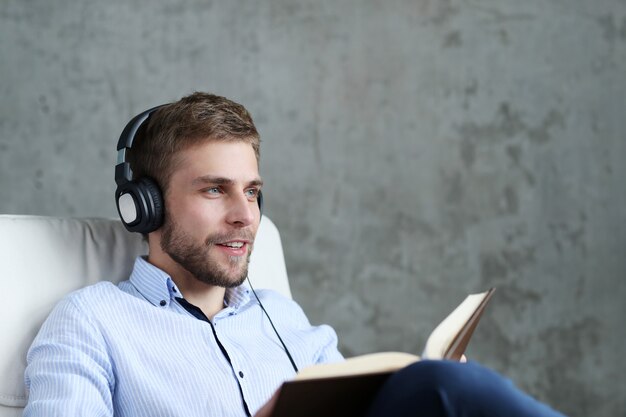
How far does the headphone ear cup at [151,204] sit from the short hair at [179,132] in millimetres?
26

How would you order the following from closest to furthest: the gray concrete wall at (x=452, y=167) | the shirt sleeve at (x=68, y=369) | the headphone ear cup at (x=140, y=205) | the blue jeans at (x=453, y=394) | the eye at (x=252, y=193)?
the blue jeans at (x=453, y=394), the shirt sleeve at (x=68, y=369), the headphone ear cup at (x=140, y=205), the eye at (x=252, y=193), the gray concrete wall at (x=452, y=167)

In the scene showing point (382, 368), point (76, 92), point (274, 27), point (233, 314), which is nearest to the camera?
point (382, 368)

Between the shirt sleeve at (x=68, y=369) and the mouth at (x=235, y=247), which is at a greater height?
the mouth at (x=235, y=247)

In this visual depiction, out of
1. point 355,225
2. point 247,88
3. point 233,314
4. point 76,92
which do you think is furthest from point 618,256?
point 76,92

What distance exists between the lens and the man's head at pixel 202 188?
1.43 metres

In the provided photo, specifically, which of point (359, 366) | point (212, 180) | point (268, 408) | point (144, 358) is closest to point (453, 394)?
point (359, 366)

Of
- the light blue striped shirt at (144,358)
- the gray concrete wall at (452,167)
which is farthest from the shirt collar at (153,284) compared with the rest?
the gray concrete wall at (452,167)

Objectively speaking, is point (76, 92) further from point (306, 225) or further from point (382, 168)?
point (382, 168)

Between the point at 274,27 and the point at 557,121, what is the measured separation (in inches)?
37.9

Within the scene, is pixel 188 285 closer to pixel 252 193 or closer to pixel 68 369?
pixel 252 193

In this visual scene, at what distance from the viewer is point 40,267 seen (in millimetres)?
1395

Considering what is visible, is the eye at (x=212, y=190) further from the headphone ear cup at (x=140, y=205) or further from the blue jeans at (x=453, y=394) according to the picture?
the blue jeans at (x=453, y=394)

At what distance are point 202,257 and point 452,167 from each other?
50.1 inches

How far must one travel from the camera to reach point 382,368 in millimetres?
A: 919
